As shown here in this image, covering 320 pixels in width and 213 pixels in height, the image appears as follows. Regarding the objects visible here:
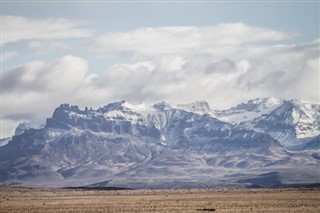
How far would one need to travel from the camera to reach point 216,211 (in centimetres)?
10069

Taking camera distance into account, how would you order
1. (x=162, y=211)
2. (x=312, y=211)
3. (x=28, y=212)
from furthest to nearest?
(x=28, y=212) < (x=162, y=211) < (x=312, y=211)

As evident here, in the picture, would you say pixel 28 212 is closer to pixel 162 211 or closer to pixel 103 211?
pixel 103 211

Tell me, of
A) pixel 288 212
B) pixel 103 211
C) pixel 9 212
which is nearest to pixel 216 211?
pixel 288 212

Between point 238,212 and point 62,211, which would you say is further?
point 62,211

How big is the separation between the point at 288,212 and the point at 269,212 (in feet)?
9.27

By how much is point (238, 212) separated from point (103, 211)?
22.8m

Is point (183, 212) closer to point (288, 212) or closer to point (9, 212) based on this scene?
point (288, 212)

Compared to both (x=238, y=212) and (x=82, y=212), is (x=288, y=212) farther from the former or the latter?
(x=82, y=212)

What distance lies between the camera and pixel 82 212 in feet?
343

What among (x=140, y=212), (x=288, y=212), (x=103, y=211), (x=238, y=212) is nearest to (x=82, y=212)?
(x=103, y=211)

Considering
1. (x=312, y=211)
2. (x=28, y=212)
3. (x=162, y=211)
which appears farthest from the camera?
(x=28, y=212)

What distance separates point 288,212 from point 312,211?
3528mm

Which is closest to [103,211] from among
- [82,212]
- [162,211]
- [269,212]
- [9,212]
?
[82,212]

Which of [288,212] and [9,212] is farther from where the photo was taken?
[9,212]
